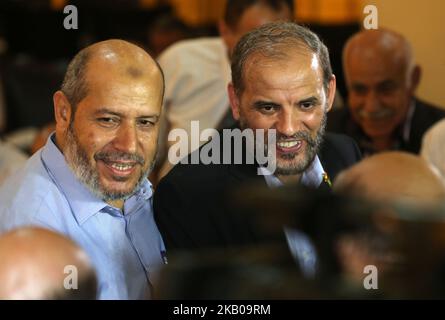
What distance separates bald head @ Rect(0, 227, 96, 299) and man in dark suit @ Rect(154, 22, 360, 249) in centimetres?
51

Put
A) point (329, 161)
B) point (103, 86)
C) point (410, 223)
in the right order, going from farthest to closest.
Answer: point (329, 161), point (103, 86), point (410, 223)

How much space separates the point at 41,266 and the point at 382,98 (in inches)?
61.2

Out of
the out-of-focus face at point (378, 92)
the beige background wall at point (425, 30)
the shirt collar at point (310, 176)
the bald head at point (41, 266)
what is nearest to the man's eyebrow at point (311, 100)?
the shirt collar at point (310, 176)

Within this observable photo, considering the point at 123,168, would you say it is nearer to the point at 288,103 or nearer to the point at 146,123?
the point at 146,123

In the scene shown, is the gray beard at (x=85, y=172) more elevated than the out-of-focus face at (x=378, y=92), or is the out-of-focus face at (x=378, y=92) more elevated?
the out-of-focus face at (x=378, y=92)

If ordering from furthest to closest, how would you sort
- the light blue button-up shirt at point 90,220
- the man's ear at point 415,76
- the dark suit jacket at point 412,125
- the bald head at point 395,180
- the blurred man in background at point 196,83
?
the blurred man in background at point 196,83
the man's ear at point 415,76
the dark suit jacket at point 412,125
the light blue button-up shirt at point 90,220
the bald head at point 395,180

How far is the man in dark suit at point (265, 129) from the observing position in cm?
182

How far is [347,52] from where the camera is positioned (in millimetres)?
2688

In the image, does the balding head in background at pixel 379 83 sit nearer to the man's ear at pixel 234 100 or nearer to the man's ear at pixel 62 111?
the man's ear at pixel 234 100

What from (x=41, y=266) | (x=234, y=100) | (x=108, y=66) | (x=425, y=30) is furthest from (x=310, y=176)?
(x=425, y=30)

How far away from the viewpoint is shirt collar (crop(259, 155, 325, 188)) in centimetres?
186

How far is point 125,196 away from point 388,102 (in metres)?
1.06
